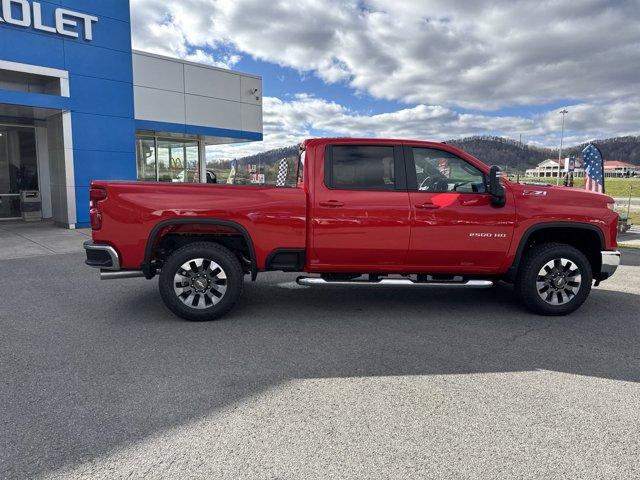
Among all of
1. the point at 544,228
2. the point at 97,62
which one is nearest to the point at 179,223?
the point at 544,228

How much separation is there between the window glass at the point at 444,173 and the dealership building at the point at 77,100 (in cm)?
1131

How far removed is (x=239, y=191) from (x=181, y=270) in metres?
1.05

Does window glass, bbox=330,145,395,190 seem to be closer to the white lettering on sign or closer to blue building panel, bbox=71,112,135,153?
blue building panel, bbox=71,112,135,153

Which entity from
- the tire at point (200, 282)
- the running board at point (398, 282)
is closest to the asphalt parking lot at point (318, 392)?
the tire at point (200, 282)

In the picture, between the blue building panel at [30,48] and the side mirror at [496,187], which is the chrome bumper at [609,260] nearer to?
the side mirror at [496,187]

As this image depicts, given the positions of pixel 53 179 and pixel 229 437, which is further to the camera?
pixel 53 179

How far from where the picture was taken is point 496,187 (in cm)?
514

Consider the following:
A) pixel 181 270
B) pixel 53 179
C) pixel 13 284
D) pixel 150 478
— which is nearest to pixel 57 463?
pixel 150 478

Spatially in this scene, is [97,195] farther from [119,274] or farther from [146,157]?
[146,157]

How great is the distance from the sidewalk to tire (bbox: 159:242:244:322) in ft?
19.1

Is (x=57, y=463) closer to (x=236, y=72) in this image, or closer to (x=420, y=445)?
(x=420, y=445)

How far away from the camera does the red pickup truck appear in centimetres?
500

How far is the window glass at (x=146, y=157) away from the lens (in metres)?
18.2

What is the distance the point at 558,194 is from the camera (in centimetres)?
534
